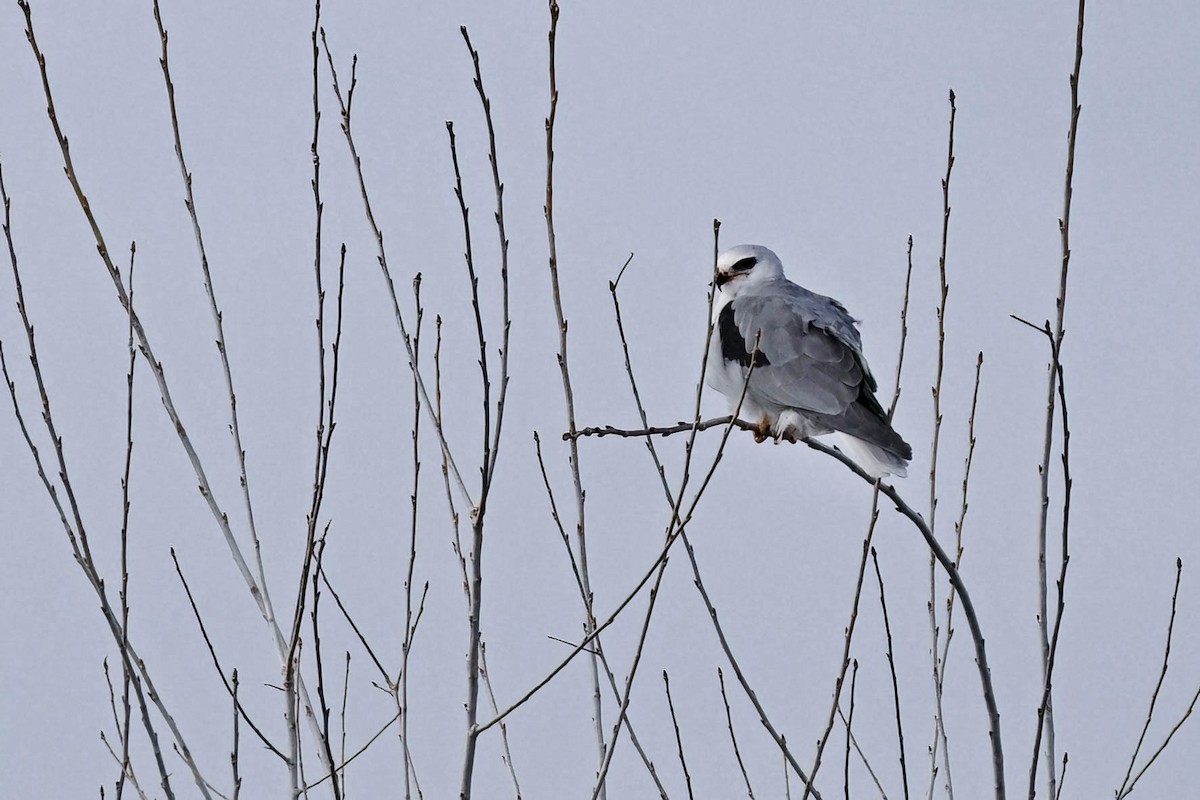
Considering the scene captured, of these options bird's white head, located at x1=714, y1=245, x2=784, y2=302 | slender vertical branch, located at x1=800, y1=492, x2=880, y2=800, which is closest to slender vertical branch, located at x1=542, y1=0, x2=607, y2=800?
slender vertical branch, located at x1=800, y1=492, x2=880, y2=800

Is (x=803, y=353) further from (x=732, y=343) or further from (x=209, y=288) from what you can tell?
(x=209, y=288)

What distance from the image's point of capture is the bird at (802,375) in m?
4.68

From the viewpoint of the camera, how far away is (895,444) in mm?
4559

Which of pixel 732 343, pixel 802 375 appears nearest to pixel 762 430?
pixel 802 375

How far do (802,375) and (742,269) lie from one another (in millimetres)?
1088

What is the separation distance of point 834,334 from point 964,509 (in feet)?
3.80

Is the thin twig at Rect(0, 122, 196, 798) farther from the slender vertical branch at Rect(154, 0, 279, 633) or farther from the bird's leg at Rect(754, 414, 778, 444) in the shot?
the bird's leg at Rect(754, 414, 778, 444)

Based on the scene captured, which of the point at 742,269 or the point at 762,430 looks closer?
the point at 762,430

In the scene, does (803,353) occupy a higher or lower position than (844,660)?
higher

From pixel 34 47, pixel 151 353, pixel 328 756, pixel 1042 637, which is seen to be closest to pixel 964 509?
pixel 1042 637

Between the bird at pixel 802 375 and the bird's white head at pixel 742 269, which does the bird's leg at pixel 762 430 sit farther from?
the bird's white head at pixel 742 269

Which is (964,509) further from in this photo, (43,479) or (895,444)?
(43,479)

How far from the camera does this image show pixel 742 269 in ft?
18.9

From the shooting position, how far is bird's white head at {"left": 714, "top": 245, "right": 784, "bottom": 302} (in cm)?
571
